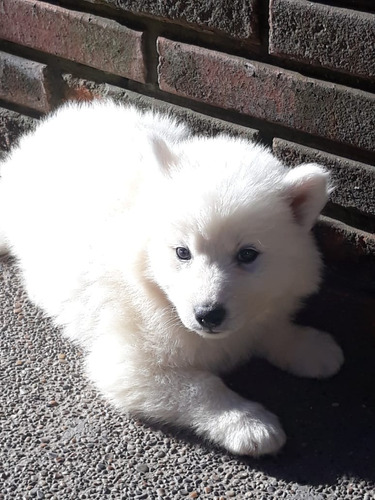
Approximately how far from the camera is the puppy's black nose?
2648 millimetres

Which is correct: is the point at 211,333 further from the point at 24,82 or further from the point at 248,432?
the point at 24,82

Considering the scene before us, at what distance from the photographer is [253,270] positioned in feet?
9.01

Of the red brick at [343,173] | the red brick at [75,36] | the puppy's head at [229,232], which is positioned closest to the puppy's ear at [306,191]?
the puppy's head at [229,232]

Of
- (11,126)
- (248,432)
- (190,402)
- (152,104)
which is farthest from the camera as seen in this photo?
(11,126)

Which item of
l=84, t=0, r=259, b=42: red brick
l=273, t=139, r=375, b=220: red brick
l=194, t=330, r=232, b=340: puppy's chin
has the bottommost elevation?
l=194, t=330, r=232, b=340: puppy's chin

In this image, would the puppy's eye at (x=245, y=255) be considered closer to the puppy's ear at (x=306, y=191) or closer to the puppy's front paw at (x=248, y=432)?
the puppy's ear at (x=306, y=191)

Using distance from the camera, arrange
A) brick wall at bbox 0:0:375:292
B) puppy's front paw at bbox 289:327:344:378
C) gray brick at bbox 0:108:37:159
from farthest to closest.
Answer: gray brick at bbox 0:108:37:159 < puppy's front paw at bbox 289:327:344:378 < brick wall at bbox 0:0:375:292

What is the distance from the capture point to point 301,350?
3145mm

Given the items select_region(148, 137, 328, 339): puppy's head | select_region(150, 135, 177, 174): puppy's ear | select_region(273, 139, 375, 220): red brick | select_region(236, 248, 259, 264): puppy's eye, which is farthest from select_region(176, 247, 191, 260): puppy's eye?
select_region(273, 139, 375, 220): red brick

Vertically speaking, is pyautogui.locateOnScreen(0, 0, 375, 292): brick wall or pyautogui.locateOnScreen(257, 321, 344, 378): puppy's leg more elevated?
pyautogui.locateOnScreen(0, 0, 375, 292): brick wall

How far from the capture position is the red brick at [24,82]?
3848 mm

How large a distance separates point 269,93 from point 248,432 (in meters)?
1.18

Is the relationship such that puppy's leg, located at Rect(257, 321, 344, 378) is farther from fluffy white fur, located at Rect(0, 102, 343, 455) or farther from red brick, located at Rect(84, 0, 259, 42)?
red brick, located at Rect(84, 0, 259, 42)

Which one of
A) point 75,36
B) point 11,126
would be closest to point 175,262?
point 75,36
